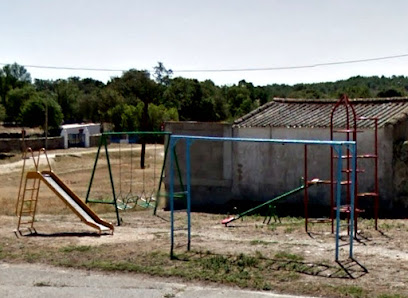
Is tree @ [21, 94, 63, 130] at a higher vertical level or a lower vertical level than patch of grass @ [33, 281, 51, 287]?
higher

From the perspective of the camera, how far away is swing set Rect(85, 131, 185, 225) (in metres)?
17.5

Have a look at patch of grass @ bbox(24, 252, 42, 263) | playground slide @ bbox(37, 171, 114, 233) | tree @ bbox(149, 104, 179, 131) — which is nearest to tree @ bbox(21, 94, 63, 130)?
tree @ bbox(149, 104, 179, 131)

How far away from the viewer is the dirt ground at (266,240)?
958 centimetres

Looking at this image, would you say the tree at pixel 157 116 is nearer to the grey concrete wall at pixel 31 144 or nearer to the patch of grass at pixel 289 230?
the grey concrete wall at pixel 31 144

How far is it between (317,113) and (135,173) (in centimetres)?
1840

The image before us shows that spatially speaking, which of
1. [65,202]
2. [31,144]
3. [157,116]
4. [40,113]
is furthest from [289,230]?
[40,113]

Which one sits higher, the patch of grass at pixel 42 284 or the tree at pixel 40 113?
the tree at pixel 40 113

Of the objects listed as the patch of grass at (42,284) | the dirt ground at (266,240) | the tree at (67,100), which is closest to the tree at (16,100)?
the tree at (67,100)

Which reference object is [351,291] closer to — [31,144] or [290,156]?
[290,156]

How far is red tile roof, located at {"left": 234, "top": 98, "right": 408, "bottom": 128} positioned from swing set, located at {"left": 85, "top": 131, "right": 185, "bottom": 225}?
10.8 ft

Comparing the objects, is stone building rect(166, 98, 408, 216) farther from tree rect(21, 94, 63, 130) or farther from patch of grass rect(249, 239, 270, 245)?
tree rect(21, 94, 63, 130)

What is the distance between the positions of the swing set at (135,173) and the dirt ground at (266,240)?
0.60 meters

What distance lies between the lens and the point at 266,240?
12.6m

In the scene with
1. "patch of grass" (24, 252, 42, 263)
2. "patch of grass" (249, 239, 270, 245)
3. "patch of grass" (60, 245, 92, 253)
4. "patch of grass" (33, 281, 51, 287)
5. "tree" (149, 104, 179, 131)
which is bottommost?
"patch of grass" (33, 281, 51, 287)
